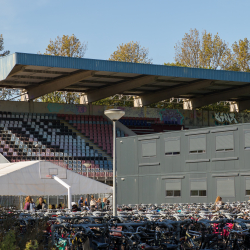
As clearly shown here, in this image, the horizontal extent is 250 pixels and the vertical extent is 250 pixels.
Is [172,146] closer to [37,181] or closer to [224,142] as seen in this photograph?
[224,142]

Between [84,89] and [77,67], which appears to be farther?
[84,89]

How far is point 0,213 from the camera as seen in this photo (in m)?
9.08

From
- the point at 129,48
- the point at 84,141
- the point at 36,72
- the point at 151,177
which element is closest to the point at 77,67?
the point at 36,72

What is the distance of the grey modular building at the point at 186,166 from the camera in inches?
776

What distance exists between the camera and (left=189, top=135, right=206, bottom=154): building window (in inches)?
820

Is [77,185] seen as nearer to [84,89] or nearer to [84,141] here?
[84,141]

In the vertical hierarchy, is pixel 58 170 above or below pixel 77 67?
below

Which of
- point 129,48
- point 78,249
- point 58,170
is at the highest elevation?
point 129,48

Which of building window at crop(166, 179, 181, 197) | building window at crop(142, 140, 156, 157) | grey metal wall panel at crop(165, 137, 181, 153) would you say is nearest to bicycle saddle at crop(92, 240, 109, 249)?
building window at crop(166, 179, 181, 197)

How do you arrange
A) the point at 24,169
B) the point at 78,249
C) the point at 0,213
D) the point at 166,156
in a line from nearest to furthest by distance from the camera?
1. the point at 78,249
2. the point at 0,213
3. the point at 24,169
4. the point at 166,156

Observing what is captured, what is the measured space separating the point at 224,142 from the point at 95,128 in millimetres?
24023

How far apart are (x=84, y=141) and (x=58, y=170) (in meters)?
24.2

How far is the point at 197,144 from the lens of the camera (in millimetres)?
21031

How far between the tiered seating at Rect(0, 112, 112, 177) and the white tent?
56.4 feet
